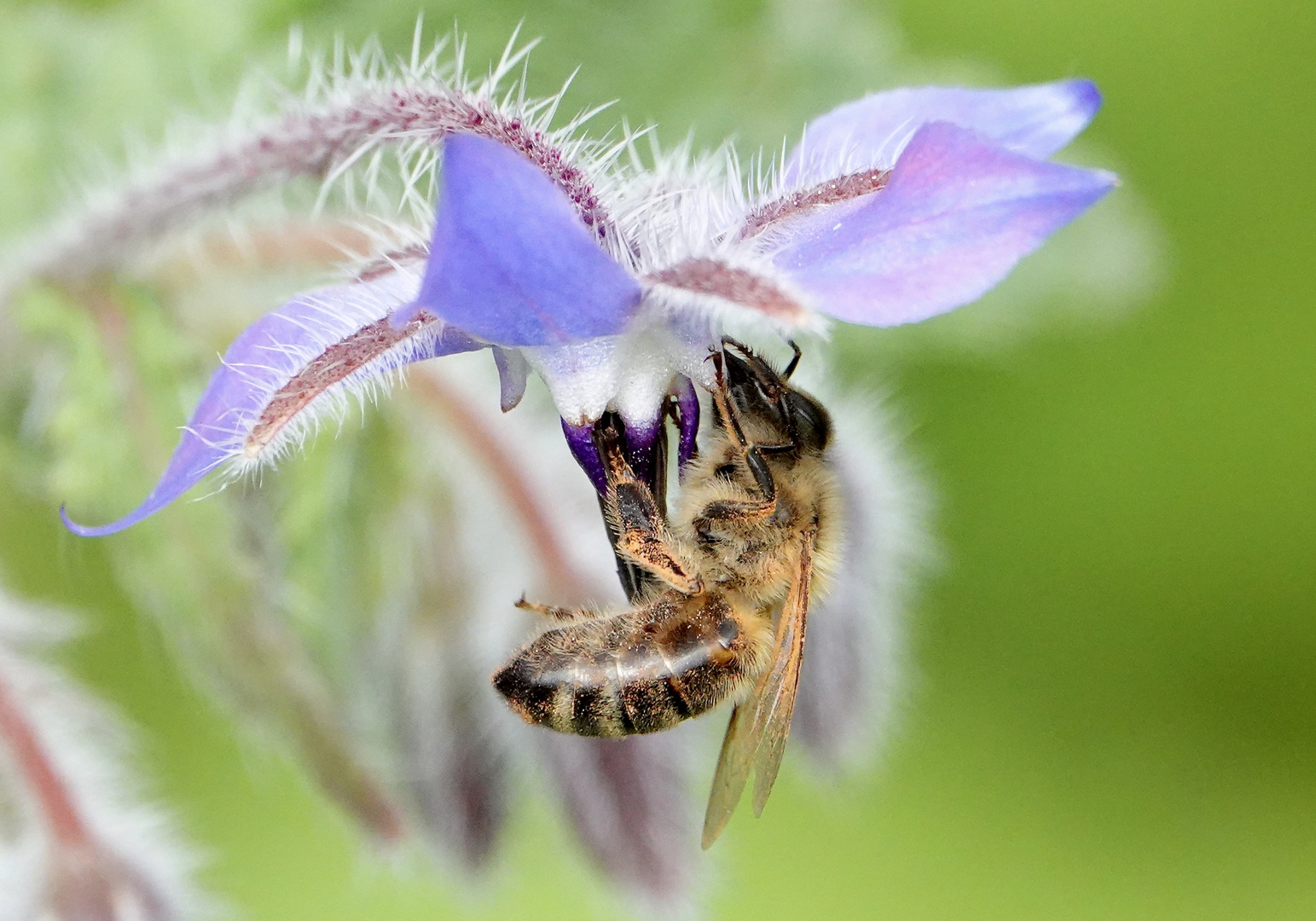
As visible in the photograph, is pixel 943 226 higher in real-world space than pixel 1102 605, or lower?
lower

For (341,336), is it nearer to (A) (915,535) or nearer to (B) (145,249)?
(B) (145,249)

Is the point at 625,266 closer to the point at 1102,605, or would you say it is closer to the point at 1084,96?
the point at 1084,96

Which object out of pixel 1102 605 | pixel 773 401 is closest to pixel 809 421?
pixel 773 401

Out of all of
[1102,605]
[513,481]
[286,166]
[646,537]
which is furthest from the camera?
[1102,605]

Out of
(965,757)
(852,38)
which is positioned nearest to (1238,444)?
(965,757)

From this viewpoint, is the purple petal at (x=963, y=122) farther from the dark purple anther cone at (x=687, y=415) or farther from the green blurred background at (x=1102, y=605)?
the green blurred background at (x=1102, y=605)

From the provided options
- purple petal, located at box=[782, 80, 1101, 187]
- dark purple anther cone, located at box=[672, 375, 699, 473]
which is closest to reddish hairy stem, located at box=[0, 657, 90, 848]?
dark purple anther cone, located at box=[672, 375, 699, 473]
